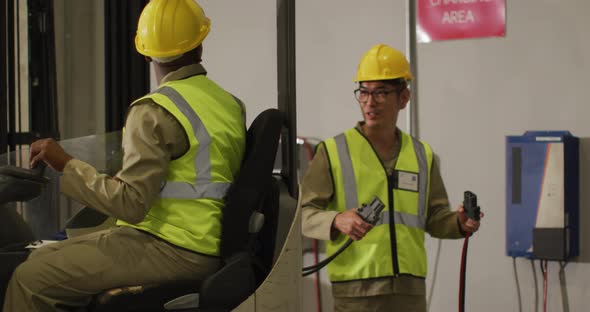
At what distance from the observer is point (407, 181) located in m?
2.91

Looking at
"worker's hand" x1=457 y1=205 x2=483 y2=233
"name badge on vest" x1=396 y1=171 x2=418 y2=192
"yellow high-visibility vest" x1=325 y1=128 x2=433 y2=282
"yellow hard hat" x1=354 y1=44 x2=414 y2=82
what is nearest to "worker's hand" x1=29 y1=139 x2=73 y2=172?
"yellow high-visibility vest" x1=325 y1=128 x2=433 y2=282

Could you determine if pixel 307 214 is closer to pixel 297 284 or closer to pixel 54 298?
pixel 297 284

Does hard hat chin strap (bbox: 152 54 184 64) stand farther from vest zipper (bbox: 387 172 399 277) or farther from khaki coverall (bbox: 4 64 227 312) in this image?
vest zipper (bbox: 387 172 399 277)

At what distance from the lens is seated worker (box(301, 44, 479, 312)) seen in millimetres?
2764

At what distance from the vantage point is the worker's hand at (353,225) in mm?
2609

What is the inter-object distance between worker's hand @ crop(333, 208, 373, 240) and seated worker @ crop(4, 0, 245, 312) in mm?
709

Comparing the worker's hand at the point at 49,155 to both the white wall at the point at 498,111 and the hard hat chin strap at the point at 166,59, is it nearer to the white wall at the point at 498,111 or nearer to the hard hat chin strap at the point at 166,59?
the hard hat chin strap at the point at 166,59

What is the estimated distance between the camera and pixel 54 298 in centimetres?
188

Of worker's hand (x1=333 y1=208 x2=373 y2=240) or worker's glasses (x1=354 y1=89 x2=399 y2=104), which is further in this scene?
worker's glasses (x1=354 y1=89 x2=399 y2=104)

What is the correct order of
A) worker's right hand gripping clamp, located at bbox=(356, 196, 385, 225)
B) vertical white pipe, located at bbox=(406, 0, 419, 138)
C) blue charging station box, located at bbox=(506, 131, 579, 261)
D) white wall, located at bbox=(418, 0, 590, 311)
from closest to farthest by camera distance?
worker's right hand gripping clamp, located at bbox=(356, 196, 385, 225), blue charging station box, located at bbox=(506, 131, 579, 261), white wall, located at bbox=(418, 0, 590, 311), vertical white pipe, located at bbox=(406, 0, 419, 138)

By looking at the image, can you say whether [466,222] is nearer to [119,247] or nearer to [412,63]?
[119,247]

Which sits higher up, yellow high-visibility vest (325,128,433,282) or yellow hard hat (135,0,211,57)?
yellow hard hat (135,0,211,57)

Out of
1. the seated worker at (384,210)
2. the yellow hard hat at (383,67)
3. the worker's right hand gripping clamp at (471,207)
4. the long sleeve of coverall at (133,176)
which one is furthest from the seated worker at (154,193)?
the yellow hard hat at (383,67)

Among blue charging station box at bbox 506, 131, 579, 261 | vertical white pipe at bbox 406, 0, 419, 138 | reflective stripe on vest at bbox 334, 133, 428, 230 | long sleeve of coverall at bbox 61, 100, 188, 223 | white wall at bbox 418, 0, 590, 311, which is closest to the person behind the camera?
long sleeve of coverall at bbox 61, 100, 188, 223
